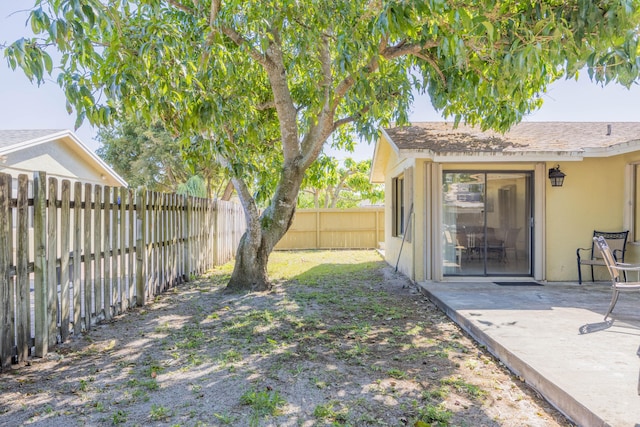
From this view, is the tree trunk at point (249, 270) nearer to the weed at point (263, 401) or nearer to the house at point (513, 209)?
the house at point (513, 209)

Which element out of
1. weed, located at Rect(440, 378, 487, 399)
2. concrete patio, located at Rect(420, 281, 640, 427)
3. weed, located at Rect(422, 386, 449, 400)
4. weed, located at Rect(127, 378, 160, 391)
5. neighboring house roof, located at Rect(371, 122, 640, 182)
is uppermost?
neighboring house roof, located at Rect(371, 122, 640, 182)

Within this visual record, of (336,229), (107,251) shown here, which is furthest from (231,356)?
(336,229)

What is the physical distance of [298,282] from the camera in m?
8.30

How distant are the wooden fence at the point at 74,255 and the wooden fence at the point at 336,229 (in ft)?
27.5

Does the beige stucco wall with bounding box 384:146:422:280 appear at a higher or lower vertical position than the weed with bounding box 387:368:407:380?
higher

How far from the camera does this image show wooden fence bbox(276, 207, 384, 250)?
16.1 meters

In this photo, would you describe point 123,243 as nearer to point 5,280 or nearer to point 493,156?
point 5,280

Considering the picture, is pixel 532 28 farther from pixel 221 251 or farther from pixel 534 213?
pixel 221 251

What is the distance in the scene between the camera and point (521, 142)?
7.93 metres

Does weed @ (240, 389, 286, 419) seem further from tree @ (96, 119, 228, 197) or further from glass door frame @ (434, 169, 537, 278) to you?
tree @ (96, 119, 228, 197)

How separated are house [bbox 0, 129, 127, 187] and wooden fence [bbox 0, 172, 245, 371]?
4.42 metres

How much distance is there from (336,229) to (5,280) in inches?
518

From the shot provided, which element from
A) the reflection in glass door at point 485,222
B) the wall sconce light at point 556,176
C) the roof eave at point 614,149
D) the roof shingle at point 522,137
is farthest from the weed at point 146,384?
the roof eave at point 614,149

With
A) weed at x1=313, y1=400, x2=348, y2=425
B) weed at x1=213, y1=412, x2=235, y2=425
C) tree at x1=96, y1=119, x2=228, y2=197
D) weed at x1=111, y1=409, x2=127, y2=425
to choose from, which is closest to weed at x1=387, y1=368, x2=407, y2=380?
weed at x1=313, y1=400, x2=348, y2=425
